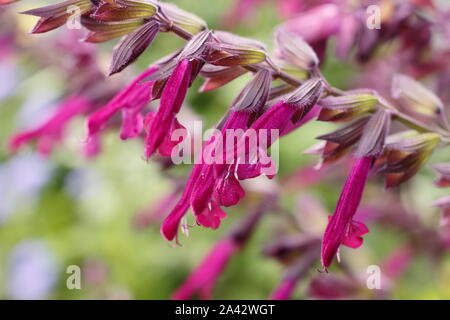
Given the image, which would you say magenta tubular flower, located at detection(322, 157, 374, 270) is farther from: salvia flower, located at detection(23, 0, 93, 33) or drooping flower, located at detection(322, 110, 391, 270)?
salvia flower, located at detection(23, 0, 93, 33)

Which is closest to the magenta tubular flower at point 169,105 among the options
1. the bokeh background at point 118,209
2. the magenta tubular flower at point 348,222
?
the magenta tubular flower at point 348,222

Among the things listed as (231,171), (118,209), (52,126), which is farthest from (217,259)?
(118,209)

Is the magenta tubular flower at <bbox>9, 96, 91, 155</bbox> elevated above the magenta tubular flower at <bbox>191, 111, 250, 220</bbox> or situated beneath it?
elevated above

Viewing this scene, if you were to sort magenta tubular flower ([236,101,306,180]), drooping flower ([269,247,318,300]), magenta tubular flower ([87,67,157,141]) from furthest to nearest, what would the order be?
drooping flower ([269,247,318,300]) → magenta tubular flower ([87,67,157,141]) → magenta tubular flower ([236,101,306,180])

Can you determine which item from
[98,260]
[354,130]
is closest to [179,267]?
[98,260]

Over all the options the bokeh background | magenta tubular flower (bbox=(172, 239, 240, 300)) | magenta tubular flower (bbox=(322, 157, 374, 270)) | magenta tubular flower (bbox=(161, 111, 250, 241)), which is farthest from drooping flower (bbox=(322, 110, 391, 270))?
the bokeh background
